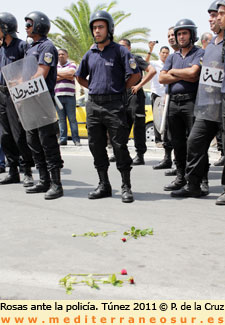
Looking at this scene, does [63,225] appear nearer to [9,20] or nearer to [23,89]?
[23,89]

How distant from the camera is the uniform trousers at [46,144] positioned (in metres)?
6.09

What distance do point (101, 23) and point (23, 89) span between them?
3.90 ft

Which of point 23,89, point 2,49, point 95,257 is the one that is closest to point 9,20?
point 2,49

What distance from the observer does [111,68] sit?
568cm

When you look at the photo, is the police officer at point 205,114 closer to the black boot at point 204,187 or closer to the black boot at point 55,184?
the black boot at point 204,187

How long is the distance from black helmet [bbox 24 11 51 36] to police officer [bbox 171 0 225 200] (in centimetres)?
187

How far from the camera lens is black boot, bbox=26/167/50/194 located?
646cm

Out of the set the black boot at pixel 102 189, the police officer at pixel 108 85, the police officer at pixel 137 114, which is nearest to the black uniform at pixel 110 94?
the police officer at pixel 108 85

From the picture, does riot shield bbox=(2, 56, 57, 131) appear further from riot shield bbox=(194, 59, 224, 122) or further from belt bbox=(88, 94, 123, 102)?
riot shield bbox=(194, 59, 224, 122)

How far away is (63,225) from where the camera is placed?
4.73m

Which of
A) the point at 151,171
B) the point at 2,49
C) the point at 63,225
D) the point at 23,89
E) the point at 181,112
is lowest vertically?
the point at 151,171

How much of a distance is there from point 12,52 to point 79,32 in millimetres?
21551

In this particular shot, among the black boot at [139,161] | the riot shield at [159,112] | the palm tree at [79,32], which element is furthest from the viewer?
the palm tree at [79,32]

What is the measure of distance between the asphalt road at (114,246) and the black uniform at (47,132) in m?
0.49
